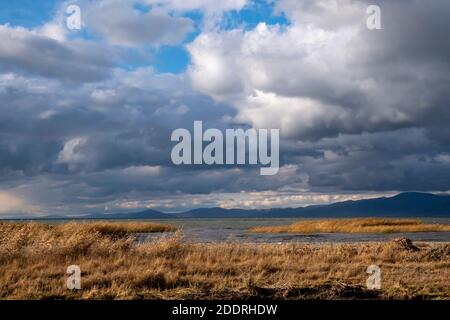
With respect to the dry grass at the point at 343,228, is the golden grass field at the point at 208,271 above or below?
above

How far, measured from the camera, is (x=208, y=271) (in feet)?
59.6

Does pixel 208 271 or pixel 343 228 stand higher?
pixel 208 271

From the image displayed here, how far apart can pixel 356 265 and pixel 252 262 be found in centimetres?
394

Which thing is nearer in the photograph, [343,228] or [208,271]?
[208,271]

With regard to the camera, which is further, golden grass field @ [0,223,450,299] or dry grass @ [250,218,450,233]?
dry grass @ [250,218,450,233]

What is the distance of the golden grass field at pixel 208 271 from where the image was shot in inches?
559

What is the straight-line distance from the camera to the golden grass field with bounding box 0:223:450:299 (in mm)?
14211

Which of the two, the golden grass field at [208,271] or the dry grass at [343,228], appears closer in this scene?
the golden grass field at [208,271]

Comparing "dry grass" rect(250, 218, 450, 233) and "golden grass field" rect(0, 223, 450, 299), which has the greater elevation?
"golden grass field" rect(0, 223, 450, 299)

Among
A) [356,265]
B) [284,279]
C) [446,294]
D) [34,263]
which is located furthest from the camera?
[356,265]
